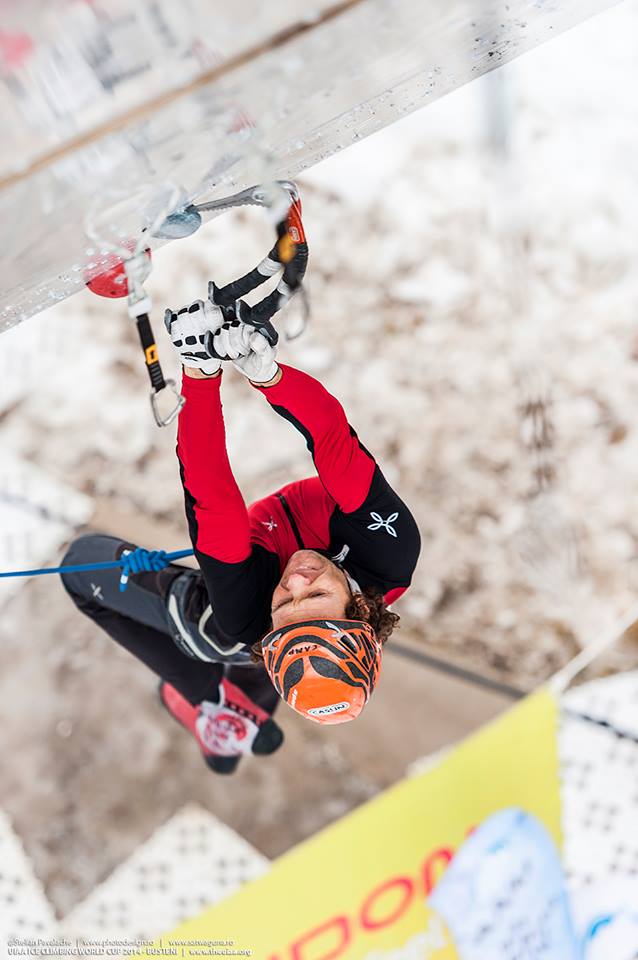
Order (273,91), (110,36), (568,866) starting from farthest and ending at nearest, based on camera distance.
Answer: (568,866)
(273,91)
(110,36)

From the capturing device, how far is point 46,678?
263cm

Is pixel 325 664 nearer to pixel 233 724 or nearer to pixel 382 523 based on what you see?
pixel 382 523

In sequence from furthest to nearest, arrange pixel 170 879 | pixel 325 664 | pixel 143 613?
pixel 170 879, pixel 143 613, pixel 325 664

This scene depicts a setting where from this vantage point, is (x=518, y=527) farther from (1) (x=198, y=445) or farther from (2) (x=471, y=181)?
(1) (x=198, y=445)

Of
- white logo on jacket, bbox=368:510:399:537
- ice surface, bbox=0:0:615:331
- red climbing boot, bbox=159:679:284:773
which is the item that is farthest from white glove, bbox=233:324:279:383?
red climbing boot, bbox=159:679:284:773

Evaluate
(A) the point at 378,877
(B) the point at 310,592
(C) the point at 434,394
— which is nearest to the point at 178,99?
(B) the point at 310,592

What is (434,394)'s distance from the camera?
9.34 ft

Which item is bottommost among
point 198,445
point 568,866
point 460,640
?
point 568,866

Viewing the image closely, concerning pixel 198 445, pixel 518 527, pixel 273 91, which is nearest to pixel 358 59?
pixel 273 91

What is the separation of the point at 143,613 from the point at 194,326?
27.1 inches

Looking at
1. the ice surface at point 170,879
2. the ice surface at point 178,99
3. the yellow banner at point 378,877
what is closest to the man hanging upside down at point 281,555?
the ice surface at point 178,99

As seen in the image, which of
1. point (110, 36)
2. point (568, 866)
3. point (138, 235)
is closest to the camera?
point (110, 36)

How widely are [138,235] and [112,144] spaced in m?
0.26

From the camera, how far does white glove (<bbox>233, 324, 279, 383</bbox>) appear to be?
109 centimetres
